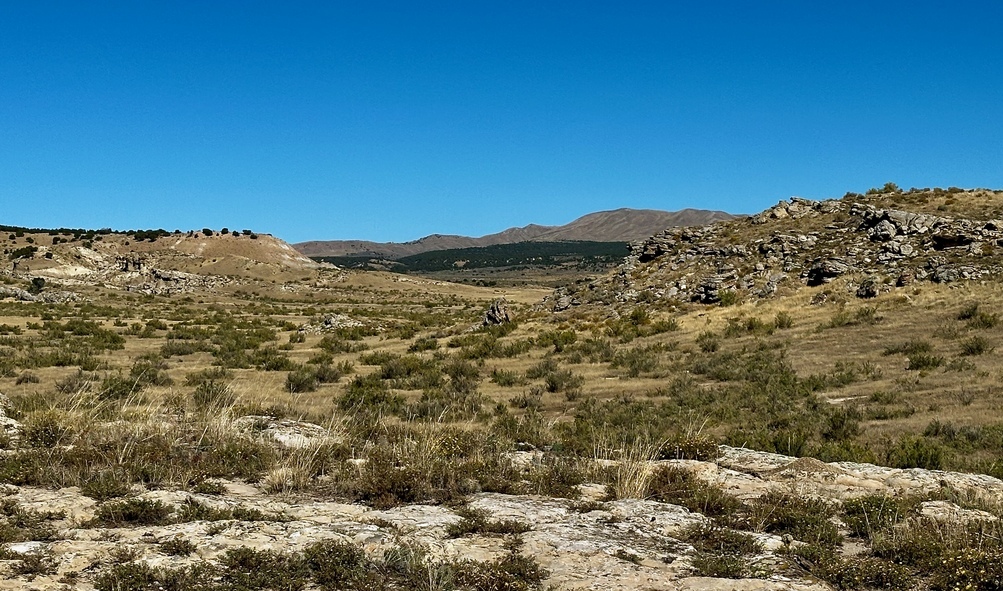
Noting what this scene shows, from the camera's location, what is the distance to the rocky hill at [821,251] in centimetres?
3161

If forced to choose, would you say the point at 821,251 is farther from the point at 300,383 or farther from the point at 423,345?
the point at 300,383

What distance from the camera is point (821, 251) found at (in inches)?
1419

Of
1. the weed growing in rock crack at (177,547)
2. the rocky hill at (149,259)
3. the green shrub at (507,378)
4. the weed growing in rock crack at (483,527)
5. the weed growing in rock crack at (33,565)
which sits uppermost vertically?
the rocky hill at (149,259)

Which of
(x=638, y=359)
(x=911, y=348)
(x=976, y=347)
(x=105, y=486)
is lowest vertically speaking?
(x=638, y=359)

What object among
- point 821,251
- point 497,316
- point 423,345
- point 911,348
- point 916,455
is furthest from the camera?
point 497,316

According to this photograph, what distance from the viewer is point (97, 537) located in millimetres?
5953

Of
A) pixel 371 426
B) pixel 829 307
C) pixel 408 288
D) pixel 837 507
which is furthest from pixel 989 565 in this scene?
pixel 408 288

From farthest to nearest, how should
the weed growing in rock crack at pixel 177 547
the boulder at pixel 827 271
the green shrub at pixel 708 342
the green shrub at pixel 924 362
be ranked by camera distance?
1. the boulder at pixel 827 271
2. the green shrub at pixel 708 342
3. the green shrub at pixel 924 362
4. the weed growing in rock crack at pixel 177 547

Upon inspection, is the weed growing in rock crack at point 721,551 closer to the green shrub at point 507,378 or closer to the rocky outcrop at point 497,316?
the green shrub at point 507,378

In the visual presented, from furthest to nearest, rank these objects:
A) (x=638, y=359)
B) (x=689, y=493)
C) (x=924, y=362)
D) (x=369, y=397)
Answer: (x=638, y=359) < (x=924, y=362) < (x=369, y=397) < (x=689, y=493)

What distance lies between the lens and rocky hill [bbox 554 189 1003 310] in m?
31.6

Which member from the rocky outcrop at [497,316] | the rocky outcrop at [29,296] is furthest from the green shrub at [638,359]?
the rocky outcrop at [29,296]

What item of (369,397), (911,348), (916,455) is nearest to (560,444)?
(916,455)

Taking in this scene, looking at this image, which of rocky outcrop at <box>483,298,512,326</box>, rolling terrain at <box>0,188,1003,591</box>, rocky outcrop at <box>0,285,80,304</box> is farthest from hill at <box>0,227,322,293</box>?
rocky outcrop at <box>483,298,512,326</box>
